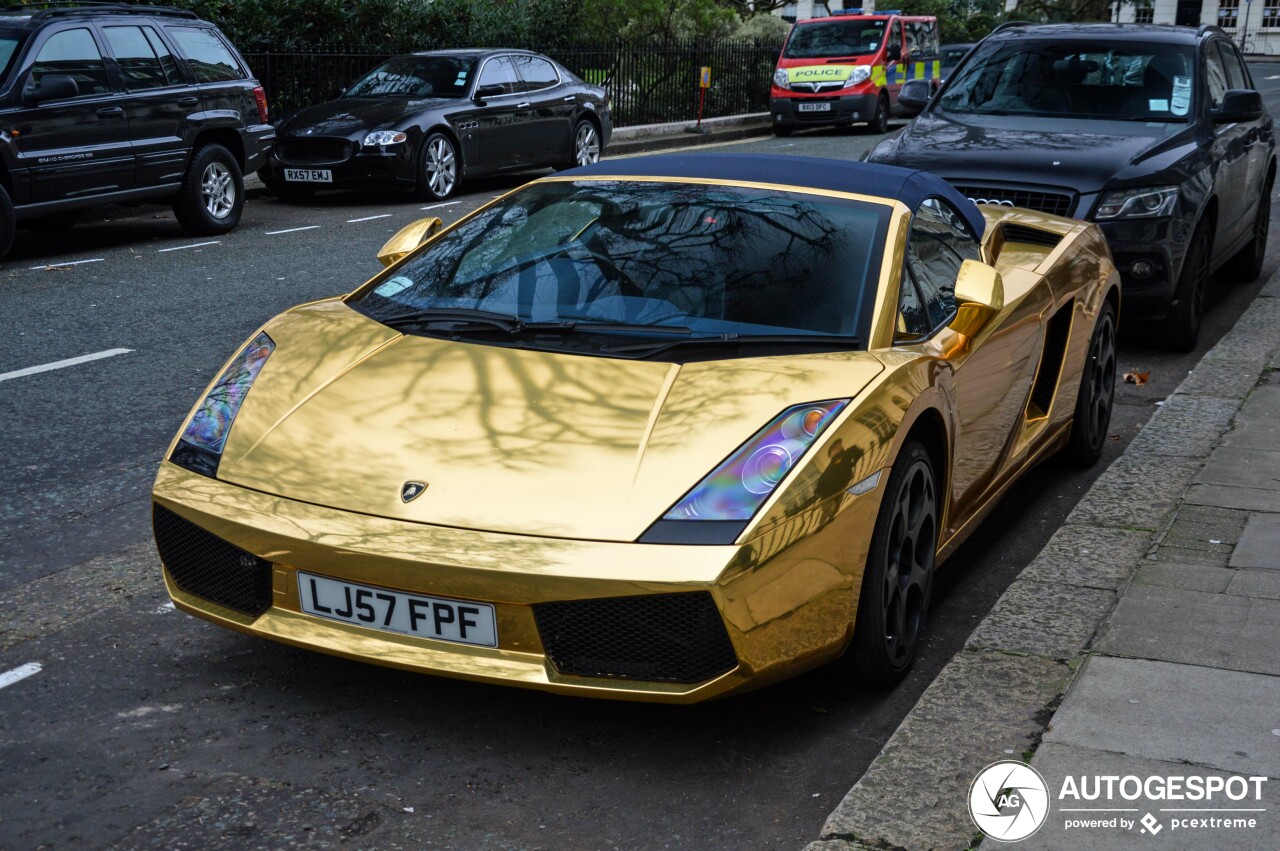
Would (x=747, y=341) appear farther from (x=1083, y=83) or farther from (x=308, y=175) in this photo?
(x=308, y=175)

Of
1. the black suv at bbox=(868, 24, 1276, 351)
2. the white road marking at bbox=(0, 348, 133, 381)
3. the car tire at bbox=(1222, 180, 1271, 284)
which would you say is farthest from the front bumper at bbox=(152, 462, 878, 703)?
the car tire at bbox=(1222, 180, 1271, 284)

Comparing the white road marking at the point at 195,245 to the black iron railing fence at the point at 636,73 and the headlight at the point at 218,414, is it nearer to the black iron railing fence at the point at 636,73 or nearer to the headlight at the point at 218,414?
the black iron railing fence at the point at 636,73

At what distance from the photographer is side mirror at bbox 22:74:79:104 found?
433 inches

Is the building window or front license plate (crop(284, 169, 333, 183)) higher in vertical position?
front license plate (crop(284, 169, 333, 183))

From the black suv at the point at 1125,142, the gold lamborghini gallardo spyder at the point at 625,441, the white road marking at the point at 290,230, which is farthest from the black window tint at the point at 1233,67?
the white road marking at the point at 290,230

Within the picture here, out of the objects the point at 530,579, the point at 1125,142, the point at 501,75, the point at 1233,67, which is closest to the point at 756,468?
the point at 530,579

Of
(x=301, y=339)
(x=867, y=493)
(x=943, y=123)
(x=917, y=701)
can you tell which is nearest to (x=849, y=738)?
(x=917, y=701)

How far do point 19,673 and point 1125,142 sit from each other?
6.74 m

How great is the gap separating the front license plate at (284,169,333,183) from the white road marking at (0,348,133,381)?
7.48 metres

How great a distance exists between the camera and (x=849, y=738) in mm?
3682

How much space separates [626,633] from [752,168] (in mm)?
1951

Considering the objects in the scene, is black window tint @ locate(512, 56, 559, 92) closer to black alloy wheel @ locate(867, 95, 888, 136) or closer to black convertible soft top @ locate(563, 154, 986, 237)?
black alloy wheel @ locate(867, 95, 888, 136)

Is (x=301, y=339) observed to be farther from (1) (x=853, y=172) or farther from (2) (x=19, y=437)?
(2) (x=19, y=437)

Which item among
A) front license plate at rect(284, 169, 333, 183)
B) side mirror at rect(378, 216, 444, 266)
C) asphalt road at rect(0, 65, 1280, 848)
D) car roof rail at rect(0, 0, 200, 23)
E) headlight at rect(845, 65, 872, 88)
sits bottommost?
headlight at rect(845, 65, 872, 88)
